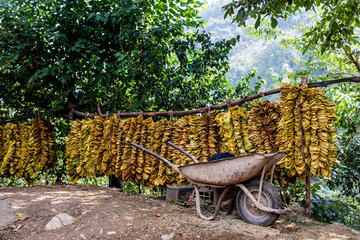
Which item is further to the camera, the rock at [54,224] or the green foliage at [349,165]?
the green foliage at [349,165]

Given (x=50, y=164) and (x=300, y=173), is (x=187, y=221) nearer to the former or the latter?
(x=300, y=173)

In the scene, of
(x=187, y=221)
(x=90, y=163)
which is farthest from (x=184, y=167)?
(x=90, y=163)

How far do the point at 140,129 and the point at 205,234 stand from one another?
269 centimetres

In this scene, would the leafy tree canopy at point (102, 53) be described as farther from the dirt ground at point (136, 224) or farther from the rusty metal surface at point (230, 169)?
the rusty metal surface at point (230, 169)

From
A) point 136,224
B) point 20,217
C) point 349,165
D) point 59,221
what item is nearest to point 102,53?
point 20,217

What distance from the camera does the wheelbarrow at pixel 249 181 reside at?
297 centimetres

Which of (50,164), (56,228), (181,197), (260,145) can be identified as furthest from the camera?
(50,164)

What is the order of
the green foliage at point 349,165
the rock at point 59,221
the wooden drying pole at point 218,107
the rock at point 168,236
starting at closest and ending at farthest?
the rock at point 168,236 → the rock at point 59,221 → the wooden drying pole at point 218,107 → the green foliage at point 349,165

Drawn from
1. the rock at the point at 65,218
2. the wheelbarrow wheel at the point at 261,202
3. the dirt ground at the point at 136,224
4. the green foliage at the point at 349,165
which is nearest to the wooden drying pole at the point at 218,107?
the wheelbarrow wheel at the point at 261,202

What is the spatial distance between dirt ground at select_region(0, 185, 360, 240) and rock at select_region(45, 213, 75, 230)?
7cm

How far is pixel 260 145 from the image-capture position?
3775 millimetres

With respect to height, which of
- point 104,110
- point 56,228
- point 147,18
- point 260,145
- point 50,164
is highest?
point 147,18

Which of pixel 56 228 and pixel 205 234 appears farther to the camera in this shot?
pixel 56 228

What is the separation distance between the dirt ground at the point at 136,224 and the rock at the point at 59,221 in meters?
0.07
